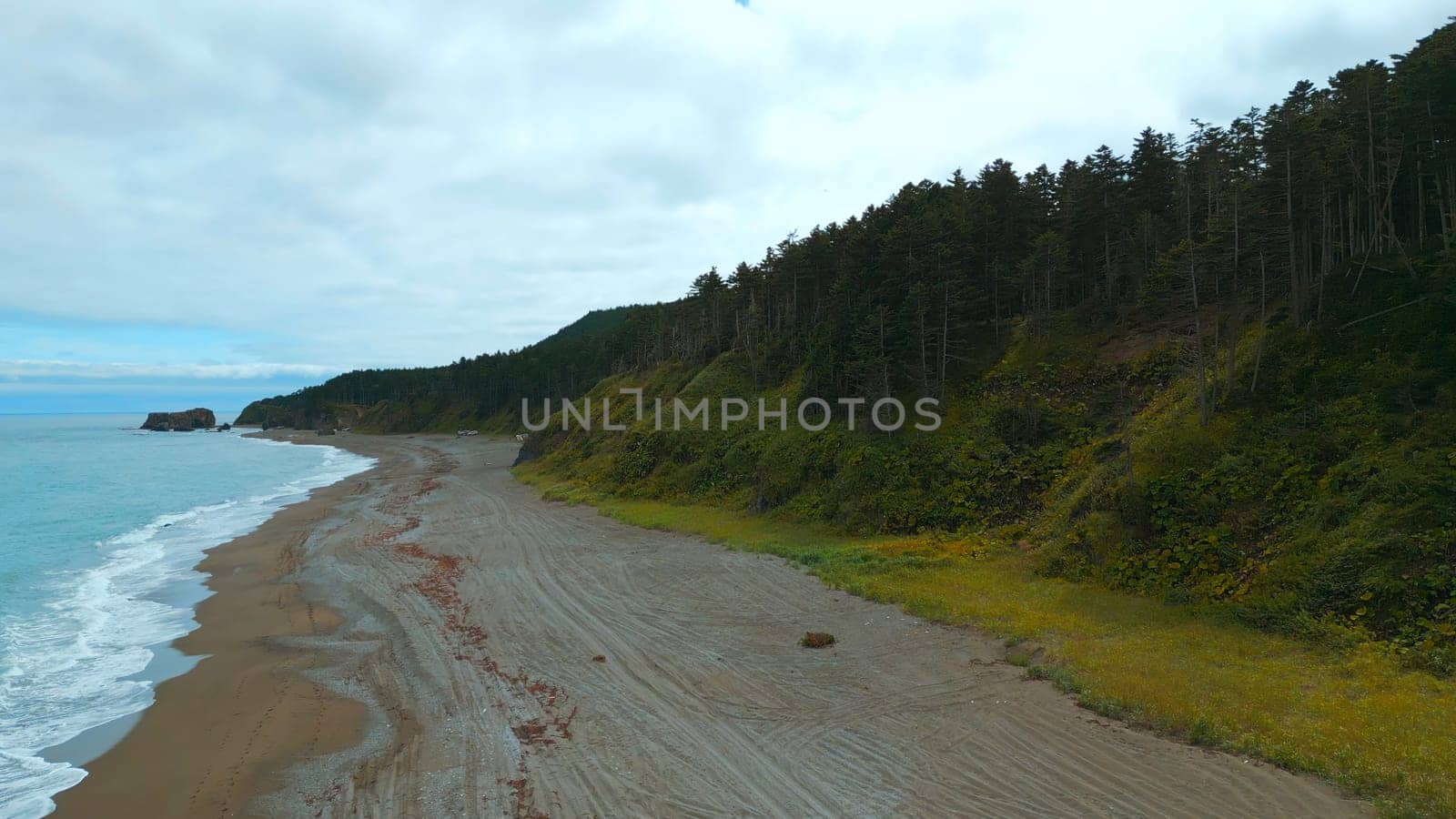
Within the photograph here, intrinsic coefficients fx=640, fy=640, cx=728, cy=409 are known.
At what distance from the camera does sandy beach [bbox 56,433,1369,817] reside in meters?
9.55

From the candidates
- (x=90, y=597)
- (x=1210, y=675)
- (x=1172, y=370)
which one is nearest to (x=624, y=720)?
(x=1210, y=675)

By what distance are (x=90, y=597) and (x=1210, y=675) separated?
35301mm

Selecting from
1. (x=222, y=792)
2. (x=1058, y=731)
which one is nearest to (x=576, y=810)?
Answer: (x=222, y=792)

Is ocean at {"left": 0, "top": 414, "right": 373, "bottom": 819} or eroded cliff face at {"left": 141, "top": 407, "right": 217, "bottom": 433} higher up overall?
eroded cliff face at {"left": 141, "top": 407, "right": 217, "bottom": 433}

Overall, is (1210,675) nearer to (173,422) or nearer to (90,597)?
(90,597)

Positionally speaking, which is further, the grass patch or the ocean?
the ocean

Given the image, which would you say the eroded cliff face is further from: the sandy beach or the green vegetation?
Result: the sandy beach

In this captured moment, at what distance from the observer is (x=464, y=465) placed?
7206cm

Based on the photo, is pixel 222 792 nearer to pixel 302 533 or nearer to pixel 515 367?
pixel 302 533

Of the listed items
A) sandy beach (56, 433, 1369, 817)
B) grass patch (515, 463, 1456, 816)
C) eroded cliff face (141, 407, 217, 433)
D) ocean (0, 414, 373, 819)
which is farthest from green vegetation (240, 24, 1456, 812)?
eroded cliff face (141, 407, 217, 433)

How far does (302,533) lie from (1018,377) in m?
38.9

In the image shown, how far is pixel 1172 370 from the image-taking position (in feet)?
88.2

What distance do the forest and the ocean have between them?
897 inches

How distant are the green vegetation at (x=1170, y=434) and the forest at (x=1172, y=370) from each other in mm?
111
